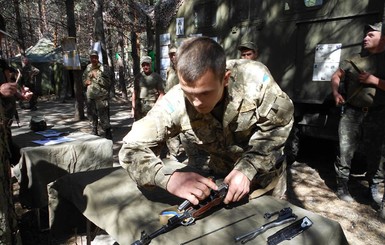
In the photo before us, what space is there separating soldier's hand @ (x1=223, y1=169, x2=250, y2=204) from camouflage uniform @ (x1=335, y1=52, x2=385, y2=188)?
253cm

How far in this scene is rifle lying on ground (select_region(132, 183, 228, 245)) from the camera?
1.25 meters

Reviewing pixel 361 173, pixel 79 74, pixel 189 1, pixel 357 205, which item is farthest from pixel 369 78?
pixel 79 74

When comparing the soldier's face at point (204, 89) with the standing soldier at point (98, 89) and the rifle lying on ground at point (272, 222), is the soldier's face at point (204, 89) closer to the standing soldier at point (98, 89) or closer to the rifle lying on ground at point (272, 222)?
the rifle lying on ground at point (272, 222)

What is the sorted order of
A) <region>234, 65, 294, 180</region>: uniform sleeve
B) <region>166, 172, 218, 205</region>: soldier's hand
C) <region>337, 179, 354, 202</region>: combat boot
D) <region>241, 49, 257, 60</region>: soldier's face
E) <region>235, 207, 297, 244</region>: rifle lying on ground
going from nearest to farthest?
<region>235, 207, 297, 244</region>: rifle lying on ground, <region>166, 172, 218, 205</region>: soldier's hand, <region>234, 65, 294, 180</region>: uniform sleeve, <region>337, 179, 354, 202</region>: combat boot, <region>241, 49, 257, 60</region>: soldier's face

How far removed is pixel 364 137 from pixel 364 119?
21cm

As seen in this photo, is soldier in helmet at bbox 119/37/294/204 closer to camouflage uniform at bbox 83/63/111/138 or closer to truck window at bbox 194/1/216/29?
truck window at bbox 194/1/216/29

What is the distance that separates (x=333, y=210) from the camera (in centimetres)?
348

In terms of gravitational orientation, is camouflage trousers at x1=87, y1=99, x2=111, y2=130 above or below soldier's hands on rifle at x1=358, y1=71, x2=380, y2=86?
below

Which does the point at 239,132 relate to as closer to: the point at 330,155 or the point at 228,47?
the point at 228,47

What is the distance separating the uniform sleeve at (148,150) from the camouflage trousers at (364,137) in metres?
2.64

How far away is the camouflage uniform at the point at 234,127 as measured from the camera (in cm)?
157

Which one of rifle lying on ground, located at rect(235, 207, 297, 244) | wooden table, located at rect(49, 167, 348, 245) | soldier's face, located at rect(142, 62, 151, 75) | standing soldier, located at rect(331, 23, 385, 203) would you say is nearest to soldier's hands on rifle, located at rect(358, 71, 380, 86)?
standing soldier, located at rect(331, 23, 385, 203)

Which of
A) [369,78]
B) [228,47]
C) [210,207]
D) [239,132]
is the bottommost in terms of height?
[210,207]

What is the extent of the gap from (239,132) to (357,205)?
2502 millimetres
